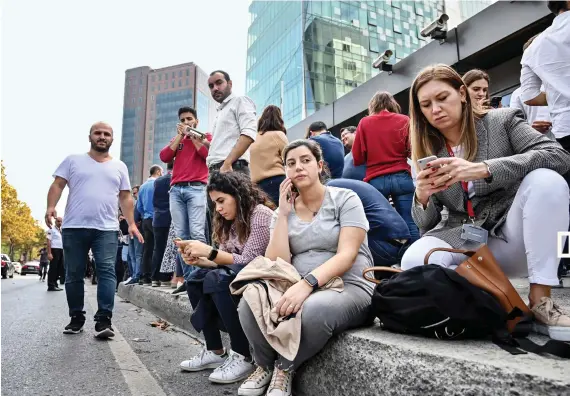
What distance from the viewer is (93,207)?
12.2 feet

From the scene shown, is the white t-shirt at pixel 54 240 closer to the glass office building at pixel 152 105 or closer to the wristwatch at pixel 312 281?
the wristwatch at pixel 312 281

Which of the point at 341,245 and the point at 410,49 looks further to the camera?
the point at 410,49

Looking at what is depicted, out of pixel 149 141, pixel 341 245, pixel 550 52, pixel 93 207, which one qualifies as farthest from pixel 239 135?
pixel 149 141

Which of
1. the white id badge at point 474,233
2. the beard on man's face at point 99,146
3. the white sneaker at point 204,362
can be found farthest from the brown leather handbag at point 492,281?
the beard on man's face at point 99,146

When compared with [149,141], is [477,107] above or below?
below

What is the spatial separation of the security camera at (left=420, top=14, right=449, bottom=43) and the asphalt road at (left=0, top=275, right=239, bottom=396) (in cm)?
793

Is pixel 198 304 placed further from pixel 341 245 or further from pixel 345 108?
pixel 345 108

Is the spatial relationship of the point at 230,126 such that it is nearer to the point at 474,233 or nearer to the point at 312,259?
the point at 312,259

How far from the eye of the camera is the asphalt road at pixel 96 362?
2.19 meters

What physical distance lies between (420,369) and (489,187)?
0.89m

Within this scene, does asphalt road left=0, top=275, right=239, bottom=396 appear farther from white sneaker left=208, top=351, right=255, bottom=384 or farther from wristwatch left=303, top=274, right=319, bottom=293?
wristwatch left=303, top=274, right=319, bottom=293

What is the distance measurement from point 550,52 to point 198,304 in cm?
276

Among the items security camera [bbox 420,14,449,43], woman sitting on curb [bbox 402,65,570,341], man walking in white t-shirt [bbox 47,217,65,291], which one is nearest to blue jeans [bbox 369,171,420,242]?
woman sitting on curb [bbox 402,65,570,341]

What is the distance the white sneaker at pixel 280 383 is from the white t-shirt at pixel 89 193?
2.51 metres
